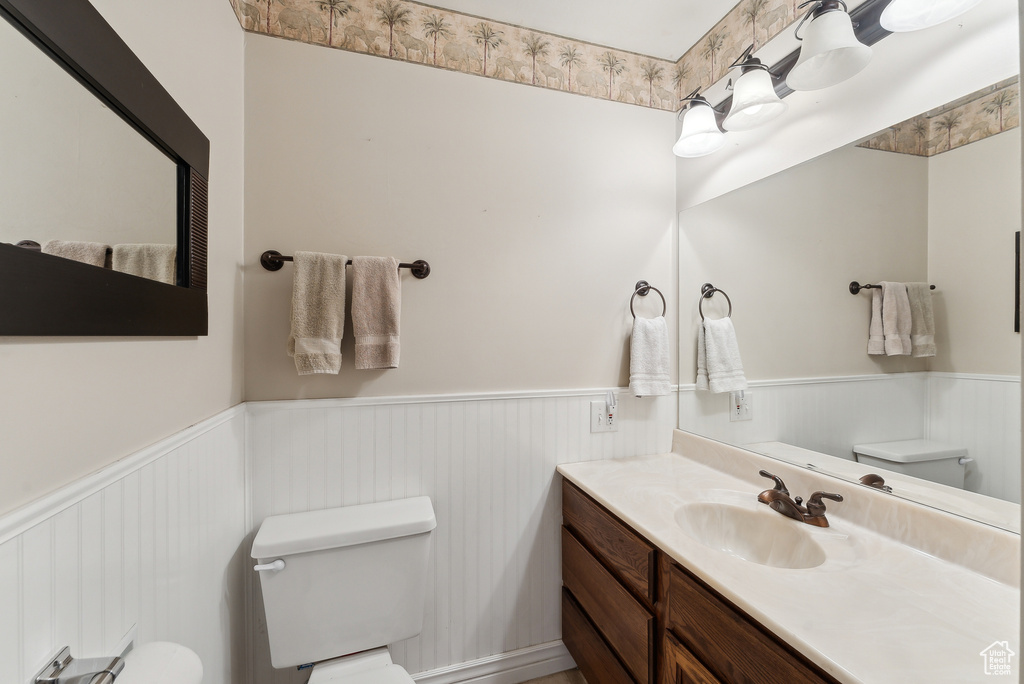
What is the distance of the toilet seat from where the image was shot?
1133 mm

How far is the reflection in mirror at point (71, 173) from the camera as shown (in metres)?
0.45

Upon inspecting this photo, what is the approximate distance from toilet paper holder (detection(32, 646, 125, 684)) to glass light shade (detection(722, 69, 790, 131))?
184 cm

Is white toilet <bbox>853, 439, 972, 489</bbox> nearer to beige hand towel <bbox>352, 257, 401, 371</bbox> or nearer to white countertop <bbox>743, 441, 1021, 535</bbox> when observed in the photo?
white countertop <bbox>743, 441, 1021, 535</bbox>

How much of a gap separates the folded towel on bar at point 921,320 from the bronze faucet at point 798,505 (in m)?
0.41

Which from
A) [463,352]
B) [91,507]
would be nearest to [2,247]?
[91,507]

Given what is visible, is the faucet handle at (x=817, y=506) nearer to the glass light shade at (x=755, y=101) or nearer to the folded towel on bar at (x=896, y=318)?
the folded towel on bar at (x=896, y=318)

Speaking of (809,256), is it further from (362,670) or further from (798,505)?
(362,670)

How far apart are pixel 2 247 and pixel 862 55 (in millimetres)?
1624

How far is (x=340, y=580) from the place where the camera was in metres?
1.21

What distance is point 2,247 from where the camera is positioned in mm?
421

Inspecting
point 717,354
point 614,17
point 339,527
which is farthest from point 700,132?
point 339,527

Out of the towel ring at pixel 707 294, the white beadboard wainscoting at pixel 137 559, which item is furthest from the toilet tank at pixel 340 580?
the towel ring at pixel 707 294

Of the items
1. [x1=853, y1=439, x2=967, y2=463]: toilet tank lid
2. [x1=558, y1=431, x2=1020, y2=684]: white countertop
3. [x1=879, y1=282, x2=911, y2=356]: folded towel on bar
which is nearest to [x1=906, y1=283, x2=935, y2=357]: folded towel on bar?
[x1=879, y1=282, x2=911, y2=356]: folded towel on bar

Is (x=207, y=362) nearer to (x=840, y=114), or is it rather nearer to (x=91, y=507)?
(x=91, y=507)
